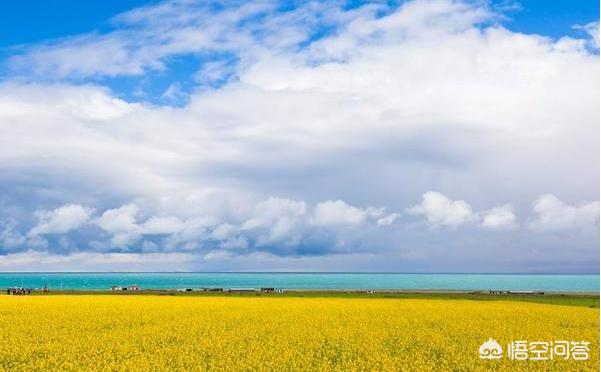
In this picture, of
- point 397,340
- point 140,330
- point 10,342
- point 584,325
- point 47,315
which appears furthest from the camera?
point 47,315

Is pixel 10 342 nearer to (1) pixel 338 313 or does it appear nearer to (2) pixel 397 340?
(2) pixel 397 340

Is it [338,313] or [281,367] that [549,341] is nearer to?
[281,367]

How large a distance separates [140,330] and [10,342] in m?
7.82

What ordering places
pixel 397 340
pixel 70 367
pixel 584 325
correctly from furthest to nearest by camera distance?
pixel 584 325
pixel 397 340
pixel 70 367

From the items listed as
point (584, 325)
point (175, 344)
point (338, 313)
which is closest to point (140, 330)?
point (175, 344)

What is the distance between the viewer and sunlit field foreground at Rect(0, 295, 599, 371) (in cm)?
2372

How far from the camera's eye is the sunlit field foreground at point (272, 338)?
23719 mm

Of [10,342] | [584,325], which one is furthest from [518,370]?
[10,342]

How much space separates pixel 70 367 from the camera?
22.6 m

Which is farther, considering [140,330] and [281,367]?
[140,330]

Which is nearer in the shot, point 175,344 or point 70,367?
point 70,367

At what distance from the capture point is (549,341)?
3094 centimetres

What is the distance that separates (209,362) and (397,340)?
38.1 feet

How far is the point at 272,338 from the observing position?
30688 mm
